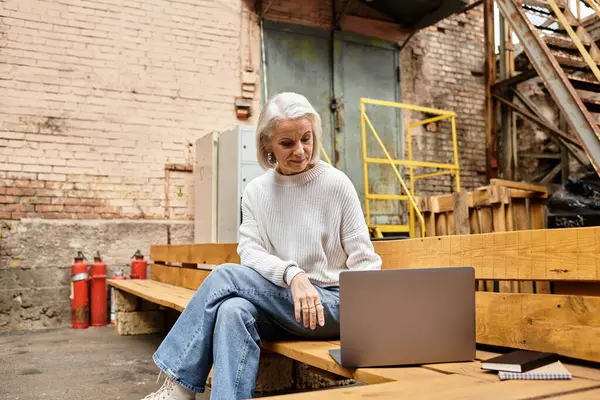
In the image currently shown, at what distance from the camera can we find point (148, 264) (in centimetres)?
589

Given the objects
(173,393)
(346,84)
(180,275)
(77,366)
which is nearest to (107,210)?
(180,275)

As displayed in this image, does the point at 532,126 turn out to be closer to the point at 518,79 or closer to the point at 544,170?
the point at 544,170

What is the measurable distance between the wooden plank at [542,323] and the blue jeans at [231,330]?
0.56 meters

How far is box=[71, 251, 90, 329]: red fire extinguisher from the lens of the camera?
537cm

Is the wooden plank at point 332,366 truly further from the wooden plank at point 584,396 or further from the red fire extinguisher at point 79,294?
the red fire extinguisher at point 79,294

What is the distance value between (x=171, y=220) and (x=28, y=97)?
6.35 ft

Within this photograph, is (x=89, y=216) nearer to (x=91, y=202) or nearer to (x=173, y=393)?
(x=91, y=202)

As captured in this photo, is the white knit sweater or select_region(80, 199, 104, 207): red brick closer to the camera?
the white knit sweater

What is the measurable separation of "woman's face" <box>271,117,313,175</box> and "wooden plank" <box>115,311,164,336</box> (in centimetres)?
341

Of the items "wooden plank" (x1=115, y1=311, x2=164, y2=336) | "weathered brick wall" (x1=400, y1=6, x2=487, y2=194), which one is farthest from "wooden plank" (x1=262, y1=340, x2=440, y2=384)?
"weathered brick wall" (x1=400, y1=6, x2=487, y2=194)

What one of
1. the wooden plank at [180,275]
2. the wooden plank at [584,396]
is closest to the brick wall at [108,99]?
the wooden plank at [180,275]

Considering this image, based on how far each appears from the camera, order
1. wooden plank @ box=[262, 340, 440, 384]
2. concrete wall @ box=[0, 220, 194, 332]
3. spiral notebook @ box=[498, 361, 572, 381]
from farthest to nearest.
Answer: concrete wall @ box=[0, 220, 194, 332] < wooden plank @ box=[262, 340, 440, 384] < spiral notebook @ box=[498, 361, 572, 381]

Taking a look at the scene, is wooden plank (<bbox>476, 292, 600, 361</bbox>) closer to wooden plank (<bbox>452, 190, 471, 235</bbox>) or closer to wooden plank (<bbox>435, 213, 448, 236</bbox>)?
wooden plank (<bbox>452, 190, 471, 235</bbox>)

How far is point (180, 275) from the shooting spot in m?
4.52
